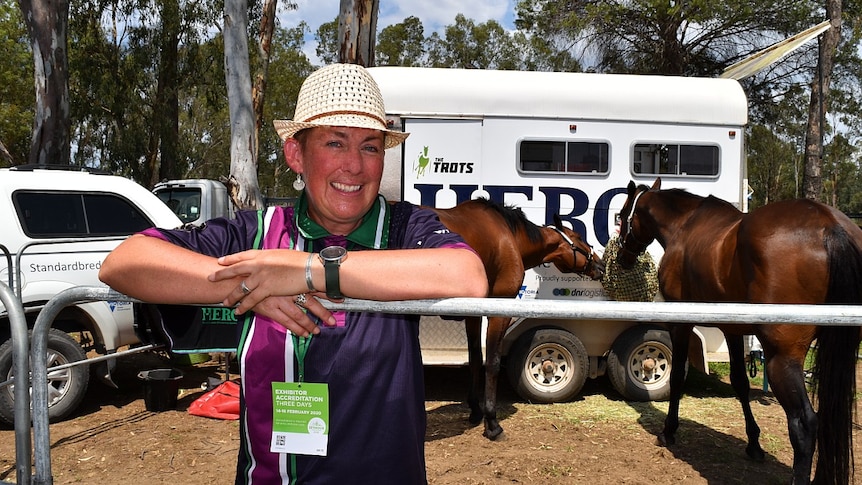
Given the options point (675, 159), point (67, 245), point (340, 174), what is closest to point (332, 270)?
point (340, 174)

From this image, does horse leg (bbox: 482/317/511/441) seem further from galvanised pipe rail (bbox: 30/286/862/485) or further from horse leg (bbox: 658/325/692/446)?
galvanised pipe rail (bbox: 30/286/862/485)

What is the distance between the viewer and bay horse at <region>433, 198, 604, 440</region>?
17.4ft

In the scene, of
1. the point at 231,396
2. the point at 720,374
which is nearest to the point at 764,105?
the point at 720,374

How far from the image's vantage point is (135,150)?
2350 cm

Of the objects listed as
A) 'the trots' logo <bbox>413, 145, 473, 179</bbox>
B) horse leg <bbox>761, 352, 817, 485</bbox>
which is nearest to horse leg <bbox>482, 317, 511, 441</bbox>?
'the trots' logo <bbox>413, 145, 473, 179</bbox>

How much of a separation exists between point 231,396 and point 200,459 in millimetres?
1103

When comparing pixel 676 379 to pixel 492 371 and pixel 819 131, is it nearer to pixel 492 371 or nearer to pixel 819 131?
pixel 492 371

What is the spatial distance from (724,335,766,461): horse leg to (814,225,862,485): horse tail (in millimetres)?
1058

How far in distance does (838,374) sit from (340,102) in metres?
3.77

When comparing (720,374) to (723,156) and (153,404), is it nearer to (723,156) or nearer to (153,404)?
(723,156)

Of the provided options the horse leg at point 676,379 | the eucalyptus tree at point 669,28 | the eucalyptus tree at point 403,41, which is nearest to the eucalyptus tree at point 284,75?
the eucalyptus tree at point 403,41

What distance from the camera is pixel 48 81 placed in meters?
12.1

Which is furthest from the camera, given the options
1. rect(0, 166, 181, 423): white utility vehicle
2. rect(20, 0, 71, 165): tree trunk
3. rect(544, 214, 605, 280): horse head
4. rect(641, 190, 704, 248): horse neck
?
rect(20, 0, 71, 165): tree trunk

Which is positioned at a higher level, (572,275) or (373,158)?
(373,158)
